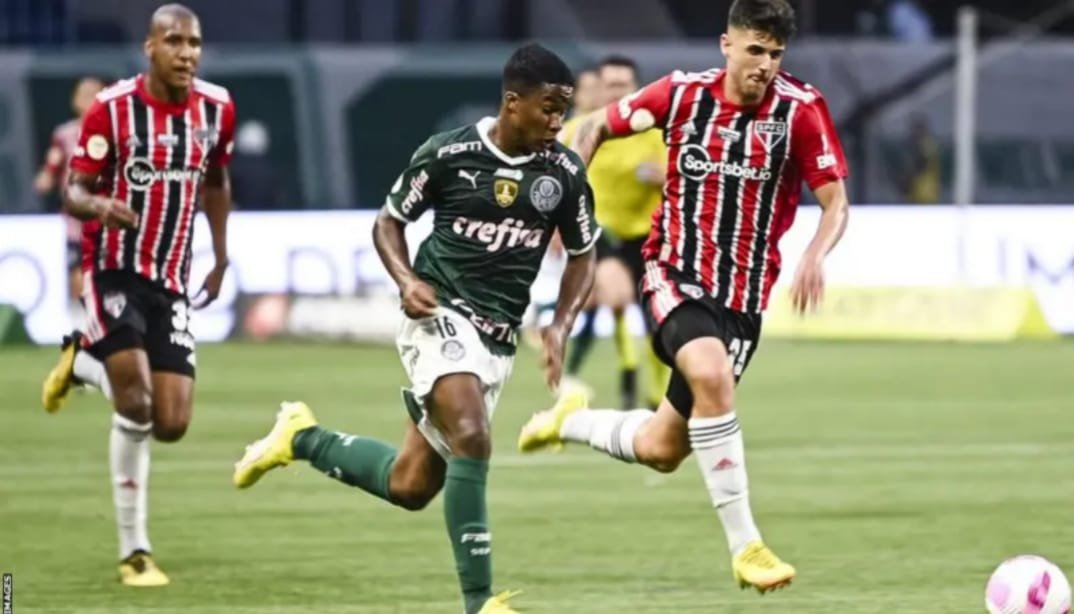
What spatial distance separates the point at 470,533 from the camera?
25.5ft

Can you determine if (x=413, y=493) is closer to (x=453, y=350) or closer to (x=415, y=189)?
(x=453, y=350)

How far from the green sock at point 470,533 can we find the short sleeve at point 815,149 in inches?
76.4

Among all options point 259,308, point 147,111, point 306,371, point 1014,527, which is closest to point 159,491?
point 147,111

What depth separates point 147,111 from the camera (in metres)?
9.65

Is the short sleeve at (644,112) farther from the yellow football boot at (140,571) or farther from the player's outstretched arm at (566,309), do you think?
the yellow football boot at (140,571)

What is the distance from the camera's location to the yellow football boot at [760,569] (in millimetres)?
8180

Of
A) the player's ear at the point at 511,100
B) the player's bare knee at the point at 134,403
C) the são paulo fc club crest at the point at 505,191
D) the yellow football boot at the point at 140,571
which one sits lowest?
the yellow football boot at the point at 140,571

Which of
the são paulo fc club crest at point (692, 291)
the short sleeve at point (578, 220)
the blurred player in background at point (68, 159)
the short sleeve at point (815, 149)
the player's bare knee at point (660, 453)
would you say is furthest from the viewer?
the blurred player in background at point (68, 159)

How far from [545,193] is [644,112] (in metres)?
1.12

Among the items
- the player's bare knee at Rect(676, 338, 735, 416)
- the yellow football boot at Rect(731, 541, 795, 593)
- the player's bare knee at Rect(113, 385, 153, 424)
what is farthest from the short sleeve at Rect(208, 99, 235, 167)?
the yellow football boot at Rect(731, 541, 795, 593)

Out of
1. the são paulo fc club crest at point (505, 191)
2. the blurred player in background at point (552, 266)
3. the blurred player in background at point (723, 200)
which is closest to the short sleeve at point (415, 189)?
the são paulo fc club crest at point (505, 191)

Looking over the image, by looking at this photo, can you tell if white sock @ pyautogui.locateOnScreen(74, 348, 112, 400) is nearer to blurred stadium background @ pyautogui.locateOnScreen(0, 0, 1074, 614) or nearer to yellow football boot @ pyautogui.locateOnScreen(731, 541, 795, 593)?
blurred stadium background @ pyautogui.locateOnScreen(0, 0, 1074, 614)

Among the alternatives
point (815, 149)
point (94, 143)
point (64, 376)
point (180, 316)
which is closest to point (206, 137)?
point (94, 143)

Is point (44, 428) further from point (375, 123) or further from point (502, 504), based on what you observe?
point (375, 123)
